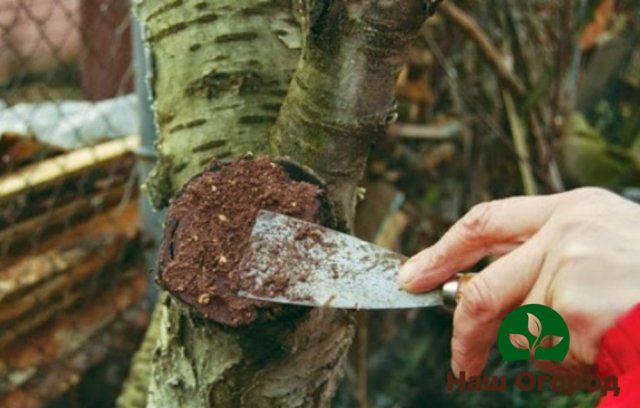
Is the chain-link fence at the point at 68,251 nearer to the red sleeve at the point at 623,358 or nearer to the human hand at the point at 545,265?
the human hand at the point at 545,265

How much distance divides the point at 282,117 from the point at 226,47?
16 cm

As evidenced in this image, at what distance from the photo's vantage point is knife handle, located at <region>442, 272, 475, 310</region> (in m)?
0.94

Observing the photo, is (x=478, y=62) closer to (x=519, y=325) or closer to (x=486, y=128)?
(x=486, y=128)

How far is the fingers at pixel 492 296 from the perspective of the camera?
856 millimetres

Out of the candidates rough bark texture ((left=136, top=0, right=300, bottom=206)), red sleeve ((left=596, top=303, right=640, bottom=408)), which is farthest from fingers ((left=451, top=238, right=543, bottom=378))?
rough bark texture ((left=136, top=0, right=300, bottom=206))

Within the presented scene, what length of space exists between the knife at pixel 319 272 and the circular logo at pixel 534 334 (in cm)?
8

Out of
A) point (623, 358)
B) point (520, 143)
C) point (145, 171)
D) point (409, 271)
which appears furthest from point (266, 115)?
point (520, 143)

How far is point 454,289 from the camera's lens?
0.95m

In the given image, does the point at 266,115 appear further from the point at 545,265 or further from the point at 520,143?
the point at 520,143

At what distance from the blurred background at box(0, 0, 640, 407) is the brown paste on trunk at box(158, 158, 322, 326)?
1.10m

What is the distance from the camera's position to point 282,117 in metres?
1.09

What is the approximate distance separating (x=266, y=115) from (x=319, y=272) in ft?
0.98

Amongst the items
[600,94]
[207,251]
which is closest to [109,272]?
[207,251]

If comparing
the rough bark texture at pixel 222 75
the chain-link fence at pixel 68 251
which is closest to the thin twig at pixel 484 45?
the chain-link fence at pixel 68 251
